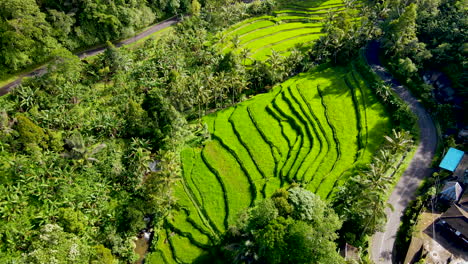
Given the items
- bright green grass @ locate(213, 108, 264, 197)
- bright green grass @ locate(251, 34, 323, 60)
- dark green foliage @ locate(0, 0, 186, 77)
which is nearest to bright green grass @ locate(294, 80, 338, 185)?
bright green grass @ locate(213, 108, 264, 197)

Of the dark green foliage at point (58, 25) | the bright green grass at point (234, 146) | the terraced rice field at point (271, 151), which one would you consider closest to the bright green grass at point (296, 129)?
the terraced rice field at point (271, 151)

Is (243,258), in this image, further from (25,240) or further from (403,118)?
(403,118)

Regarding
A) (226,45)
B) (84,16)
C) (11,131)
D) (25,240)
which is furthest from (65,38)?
(25,240)

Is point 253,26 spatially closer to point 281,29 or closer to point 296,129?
point 281,29

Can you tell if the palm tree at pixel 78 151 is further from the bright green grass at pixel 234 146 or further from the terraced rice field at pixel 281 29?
the terraced rice field at pixel 281 29

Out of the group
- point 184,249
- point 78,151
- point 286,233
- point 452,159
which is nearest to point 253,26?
point 452,159

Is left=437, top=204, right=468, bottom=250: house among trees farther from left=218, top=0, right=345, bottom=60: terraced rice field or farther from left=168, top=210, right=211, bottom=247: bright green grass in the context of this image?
left=218, top=0, right=345, bottom=60: terraced rice field
